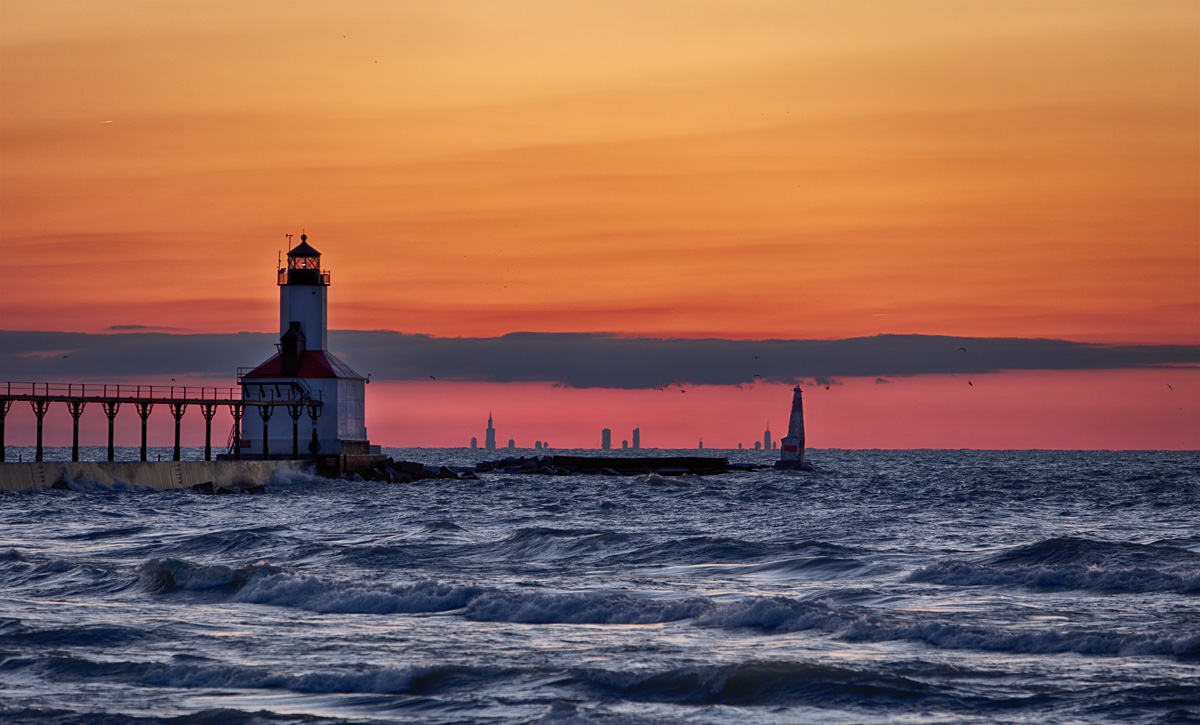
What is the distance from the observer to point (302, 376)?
59.7 metres

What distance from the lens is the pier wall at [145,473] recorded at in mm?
44438

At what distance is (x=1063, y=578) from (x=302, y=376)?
44034mm

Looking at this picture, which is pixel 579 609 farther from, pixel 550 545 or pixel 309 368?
pixel 309 368

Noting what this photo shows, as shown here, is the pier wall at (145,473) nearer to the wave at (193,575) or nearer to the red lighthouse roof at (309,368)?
the red lighthouse roof at (309,368)

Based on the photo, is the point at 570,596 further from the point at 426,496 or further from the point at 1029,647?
the point at 426,496

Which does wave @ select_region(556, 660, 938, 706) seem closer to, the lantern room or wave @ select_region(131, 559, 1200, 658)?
wave @ select_region(131, 559, 1200, 658)

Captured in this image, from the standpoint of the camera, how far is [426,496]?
53.4m

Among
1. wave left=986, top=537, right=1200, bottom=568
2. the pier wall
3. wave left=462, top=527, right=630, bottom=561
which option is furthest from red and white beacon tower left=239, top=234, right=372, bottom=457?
wave left=986, top=537, right=1200, bottom=568

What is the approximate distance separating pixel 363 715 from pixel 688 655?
4.11 meters

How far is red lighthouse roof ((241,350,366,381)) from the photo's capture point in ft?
196

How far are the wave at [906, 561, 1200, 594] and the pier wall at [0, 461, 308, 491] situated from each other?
3296 centimetres

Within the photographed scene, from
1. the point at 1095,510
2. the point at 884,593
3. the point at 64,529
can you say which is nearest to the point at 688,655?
the point at 884,593

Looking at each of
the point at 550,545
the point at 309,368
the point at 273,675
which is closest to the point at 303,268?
the point at 309,368

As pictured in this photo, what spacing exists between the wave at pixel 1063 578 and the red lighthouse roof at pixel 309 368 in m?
41.7
